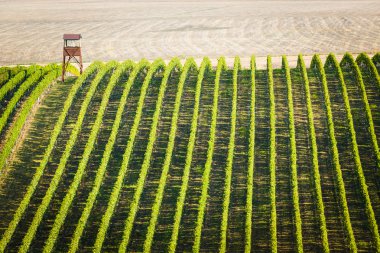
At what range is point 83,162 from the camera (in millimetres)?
27281

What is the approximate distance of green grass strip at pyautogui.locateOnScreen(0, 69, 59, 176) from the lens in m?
27.6

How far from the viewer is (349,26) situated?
53.9 metres

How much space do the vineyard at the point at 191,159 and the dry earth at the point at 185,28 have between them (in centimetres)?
1237

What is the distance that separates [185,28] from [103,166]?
32770 millimetres

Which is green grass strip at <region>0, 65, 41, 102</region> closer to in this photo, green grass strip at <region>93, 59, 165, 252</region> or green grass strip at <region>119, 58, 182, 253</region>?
green grass strip at <region>93, 59, 165, 252</region>

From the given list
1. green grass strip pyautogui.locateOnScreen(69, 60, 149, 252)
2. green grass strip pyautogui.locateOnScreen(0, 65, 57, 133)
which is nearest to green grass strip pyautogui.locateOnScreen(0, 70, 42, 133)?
green grass strip pyautogui.locateOnScreen(0, 65, 57, 133)

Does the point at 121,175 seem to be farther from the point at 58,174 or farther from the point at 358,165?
the point at 358,165

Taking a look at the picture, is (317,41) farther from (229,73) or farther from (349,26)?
(229,73)

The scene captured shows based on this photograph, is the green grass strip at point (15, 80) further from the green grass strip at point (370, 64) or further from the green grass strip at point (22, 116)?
the green grass strip at point (370, 64)

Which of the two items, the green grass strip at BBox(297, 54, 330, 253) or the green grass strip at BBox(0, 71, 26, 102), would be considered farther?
the green grass strip at BBox(0, 71, 26, 102)

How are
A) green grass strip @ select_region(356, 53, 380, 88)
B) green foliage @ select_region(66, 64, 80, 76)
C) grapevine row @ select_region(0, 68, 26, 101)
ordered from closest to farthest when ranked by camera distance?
grapevine row @ select_region(0, 68, 26, 101), green grass strip @ select_region(356, 53, 380, 88), green foliage @ select_region(66, 64, 80, 76)

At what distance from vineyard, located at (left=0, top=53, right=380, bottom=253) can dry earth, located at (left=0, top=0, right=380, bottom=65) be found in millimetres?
12368

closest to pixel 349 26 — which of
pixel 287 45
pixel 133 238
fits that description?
pixel 287 45

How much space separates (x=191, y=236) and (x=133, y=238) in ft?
10.8
